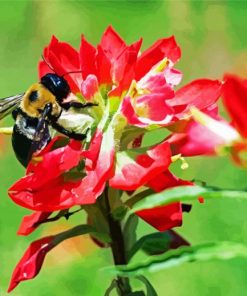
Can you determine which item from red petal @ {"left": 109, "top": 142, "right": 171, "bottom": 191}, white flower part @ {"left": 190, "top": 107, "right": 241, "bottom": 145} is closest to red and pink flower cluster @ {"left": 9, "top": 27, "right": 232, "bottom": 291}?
red petal @ {"left": 109, "top": 142, "right": 171, "bottom": 191}

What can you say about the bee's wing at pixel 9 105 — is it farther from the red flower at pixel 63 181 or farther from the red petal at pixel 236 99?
the red petal at pixel 236 99

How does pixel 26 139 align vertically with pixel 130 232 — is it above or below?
above

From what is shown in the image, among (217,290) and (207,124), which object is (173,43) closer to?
(207,124)

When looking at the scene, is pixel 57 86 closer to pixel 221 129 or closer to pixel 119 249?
pixel 119 249

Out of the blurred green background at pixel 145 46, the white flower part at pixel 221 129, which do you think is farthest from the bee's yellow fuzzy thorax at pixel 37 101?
the blurred green background at pixel 145 46

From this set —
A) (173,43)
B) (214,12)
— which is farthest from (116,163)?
(214,12)

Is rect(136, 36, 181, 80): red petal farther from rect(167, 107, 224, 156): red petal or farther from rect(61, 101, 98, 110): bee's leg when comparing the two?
rect(167, 107, 224, 156): red petal

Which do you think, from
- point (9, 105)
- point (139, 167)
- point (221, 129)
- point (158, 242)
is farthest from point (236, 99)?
point (9, 105)
